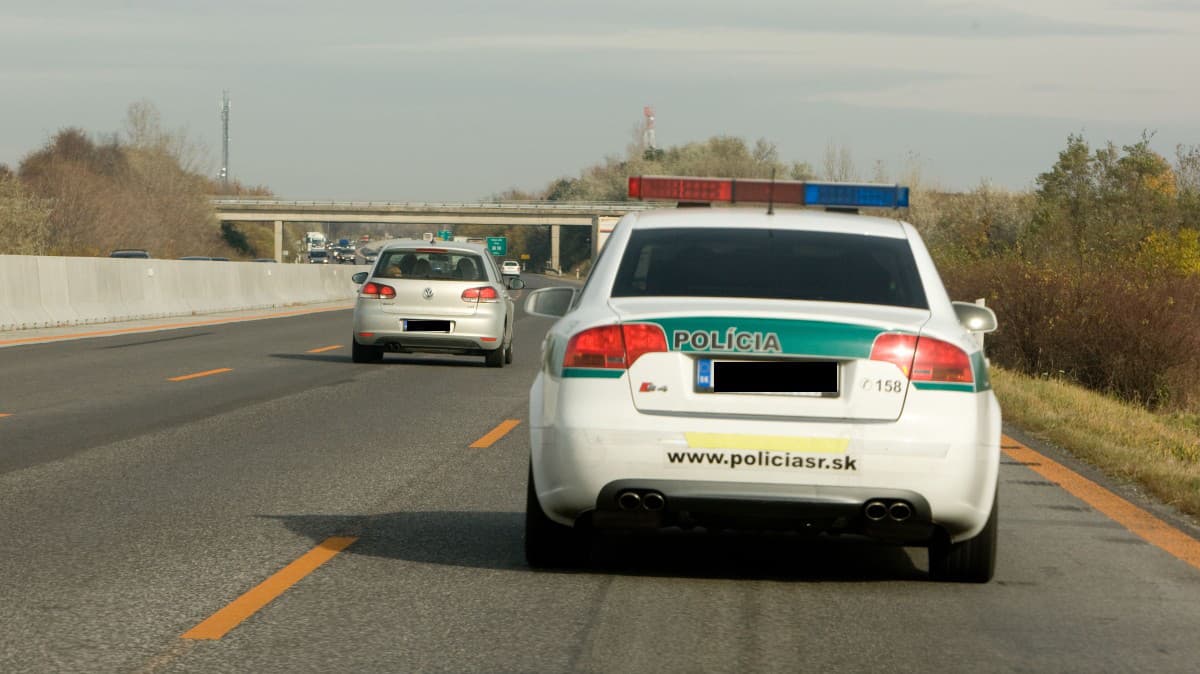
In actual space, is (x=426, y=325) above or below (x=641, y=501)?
below

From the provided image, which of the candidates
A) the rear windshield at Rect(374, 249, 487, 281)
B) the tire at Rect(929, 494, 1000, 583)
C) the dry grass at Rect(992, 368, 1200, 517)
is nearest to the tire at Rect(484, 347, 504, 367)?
the rear windshield at Rect(374, 249, 487, 281)

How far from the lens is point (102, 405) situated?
14734 millimetres

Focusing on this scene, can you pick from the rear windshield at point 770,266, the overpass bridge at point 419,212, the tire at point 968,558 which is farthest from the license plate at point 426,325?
the overpass bridge at point 419,212

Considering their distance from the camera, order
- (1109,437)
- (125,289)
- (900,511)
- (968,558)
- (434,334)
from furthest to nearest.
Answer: (125,289), (434,334), (1109,437), (968,558), (900,511)

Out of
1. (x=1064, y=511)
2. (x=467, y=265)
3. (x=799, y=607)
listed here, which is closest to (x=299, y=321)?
(x=467, y=265)

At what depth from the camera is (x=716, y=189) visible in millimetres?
8242

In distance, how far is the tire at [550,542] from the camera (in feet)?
22.9

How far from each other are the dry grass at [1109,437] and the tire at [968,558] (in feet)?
9.49

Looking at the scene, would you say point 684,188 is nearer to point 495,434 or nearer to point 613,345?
point 613,345

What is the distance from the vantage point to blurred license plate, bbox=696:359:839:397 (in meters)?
6.34

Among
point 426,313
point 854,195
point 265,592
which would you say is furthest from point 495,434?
point 426,313

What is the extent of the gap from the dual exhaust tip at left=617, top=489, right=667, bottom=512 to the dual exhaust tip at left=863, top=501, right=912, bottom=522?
0.77 m

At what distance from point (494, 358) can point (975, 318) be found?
46.0 ft

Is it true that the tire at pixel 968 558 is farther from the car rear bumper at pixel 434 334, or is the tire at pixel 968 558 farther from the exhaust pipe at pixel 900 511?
the car rear bumper at pixel 434 334
